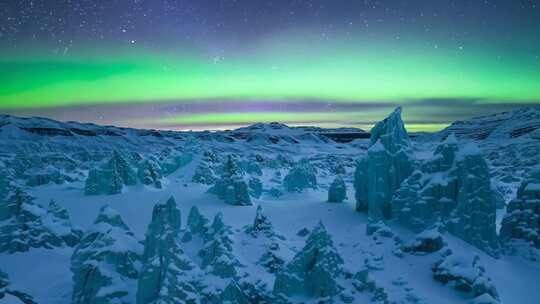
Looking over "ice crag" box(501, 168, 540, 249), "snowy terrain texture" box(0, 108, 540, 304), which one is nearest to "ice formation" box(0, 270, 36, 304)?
"snowy terrain texture" box(0, 108, 540, 304)

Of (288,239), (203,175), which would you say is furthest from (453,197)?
(203,175)

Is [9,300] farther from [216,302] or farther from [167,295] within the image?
[216,302]

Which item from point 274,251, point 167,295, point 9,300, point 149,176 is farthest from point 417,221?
point 149,176

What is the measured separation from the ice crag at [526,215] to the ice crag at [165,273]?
28.1 meters

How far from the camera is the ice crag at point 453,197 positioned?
3375 cm

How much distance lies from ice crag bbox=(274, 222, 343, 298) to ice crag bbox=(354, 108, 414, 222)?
730 inches

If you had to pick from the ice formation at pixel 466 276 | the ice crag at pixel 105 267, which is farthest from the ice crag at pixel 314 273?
the ice crag at pixel 105 267

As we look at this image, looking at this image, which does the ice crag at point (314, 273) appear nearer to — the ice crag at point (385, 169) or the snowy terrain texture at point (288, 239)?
the snowy terrain texture at point (288, 239)

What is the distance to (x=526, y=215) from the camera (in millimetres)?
34438

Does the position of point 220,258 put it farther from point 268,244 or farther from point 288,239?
point 288,239

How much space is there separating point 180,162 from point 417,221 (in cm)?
5317

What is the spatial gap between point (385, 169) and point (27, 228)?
111 feet

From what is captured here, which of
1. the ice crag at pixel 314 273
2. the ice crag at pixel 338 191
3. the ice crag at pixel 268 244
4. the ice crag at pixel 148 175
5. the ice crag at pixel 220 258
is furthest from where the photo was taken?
the ice crag at pixel 148 175

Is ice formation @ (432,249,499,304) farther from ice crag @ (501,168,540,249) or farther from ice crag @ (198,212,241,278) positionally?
ice crag @ (198,212,241,278)
